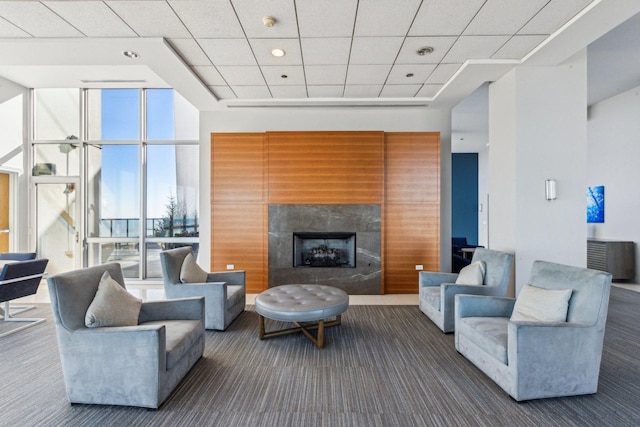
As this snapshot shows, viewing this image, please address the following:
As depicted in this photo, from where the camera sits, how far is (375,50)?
3436 mm

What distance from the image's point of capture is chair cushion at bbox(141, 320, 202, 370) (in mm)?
2166

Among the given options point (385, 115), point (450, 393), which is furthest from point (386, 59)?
point (450, 393)

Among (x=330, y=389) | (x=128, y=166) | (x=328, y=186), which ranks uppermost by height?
(x=128, y=166)

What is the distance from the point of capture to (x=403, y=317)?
3.84 metres

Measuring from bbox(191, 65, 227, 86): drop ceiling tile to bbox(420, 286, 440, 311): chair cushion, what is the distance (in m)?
4.09

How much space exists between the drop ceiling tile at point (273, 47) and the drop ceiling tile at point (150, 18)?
2.45ft

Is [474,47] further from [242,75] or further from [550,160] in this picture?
[242,75]

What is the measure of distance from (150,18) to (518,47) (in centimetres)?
404

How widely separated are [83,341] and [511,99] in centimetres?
523

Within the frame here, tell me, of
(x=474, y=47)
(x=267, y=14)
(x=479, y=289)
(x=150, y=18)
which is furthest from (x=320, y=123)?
(x=479, y=289)

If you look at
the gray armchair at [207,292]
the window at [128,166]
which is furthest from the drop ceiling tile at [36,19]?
the window at [128,166]

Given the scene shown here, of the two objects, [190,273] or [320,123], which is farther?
[320,123]

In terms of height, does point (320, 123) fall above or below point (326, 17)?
below

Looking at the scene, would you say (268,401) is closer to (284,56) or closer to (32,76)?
(284,56)
